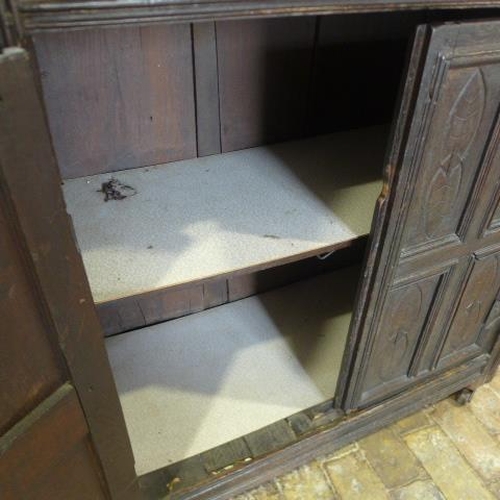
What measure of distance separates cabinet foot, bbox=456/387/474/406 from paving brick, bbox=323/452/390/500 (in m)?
0.44

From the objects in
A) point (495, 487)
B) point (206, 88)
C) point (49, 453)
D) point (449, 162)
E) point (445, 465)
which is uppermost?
point (206, 88)

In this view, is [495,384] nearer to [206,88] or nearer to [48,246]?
[206,88]

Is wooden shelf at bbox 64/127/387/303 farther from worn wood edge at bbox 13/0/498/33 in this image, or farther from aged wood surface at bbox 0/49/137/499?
worn wood edge at bbox 13/0/498/33

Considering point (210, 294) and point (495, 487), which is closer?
point (495, 487)

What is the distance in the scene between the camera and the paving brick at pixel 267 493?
1.35 metres

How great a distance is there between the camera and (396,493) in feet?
4.49

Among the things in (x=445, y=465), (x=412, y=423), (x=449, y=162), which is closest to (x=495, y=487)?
(x=445, y=465)

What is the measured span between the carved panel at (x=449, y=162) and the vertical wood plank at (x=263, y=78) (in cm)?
51

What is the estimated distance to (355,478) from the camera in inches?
55.4

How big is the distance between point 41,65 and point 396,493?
1.47 metres

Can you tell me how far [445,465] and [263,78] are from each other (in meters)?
1.29

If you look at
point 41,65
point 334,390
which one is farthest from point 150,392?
point 41,65

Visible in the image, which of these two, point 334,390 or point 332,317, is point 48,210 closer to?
point 334,390

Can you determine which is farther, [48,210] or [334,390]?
[334,390]
